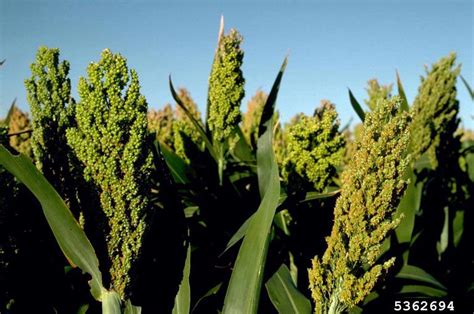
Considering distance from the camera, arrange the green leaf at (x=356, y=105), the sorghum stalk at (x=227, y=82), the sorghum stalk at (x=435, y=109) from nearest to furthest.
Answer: the sorghum stalk at (x=227, y=82) < the green leaf at (x=356, y=105) < the sorghum stalk at (x=435, y=109)

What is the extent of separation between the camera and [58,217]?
1.21m

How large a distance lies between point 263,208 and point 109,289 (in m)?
0.46

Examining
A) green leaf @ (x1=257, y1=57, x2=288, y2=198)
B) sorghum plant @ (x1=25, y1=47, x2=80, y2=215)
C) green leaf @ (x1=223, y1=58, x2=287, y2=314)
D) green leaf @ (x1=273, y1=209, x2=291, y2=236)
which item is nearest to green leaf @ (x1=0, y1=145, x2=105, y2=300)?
sorghum plant @ (x1=25, y1=47, x2=80, y2=215)

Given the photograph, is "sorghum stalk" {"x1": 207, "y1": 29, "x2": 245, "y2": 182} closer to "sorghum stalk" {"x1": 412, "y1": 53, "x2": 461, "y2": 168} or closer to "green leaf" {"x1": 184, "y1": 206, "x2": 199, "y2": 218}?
"green leaf" {"x1": 184, "y1": 206, "x2": 199, "y2": 218}

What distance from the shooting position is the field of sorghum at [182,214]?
1194 millimetres

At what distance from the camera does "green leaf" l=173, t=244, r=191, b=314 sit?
1.34m

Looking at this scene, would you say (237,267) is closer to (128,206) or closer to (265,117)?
(128,206)

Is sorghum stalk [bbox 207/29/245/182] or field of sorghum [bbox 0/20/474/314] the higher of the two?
sorghum stalk [bbox 207/29/245/182]

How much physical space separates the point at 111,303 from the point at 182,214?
34 cm

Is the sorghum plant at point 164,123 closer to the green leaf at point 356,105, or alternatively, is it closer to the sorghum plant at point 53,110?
the green leaf at point 356,105

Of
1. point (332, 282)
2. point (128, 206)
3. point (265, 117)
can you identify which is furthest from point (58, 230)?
point (265, 117)

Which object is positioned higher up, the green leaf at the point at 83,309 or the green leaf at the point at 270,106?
the green leaf at the point at 270,106

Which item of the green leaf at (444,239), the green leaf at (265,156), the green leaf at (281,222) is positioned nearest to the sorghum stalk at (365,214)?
the green leaf at (265,156)

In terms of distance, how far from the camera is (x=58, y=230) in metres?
1.23
